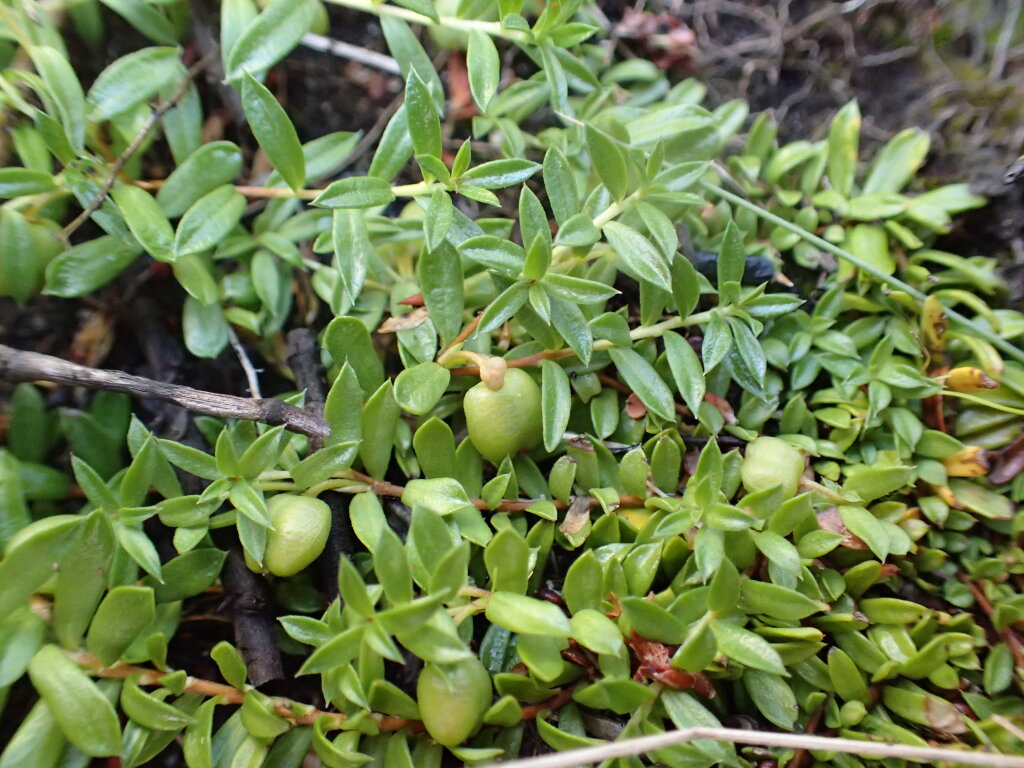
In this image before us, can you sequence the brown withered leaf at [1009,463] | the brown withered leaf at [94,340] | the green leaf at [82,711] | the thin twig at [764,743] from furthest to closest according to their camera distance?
the brown withered leaf at [94,340] < the brown withered leaf at [1009,463] < the green leaf at [82,711] < the thin twig at [764,743]

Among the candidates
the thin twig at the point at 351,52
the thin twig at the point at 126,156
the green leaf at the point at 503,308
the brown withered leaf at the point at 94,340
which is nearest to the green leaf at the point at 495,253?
the green leaf at the point at 503,308

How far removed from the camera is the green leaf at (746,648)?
120 cm

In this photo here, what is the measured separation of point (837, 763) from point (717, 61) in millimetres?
1972

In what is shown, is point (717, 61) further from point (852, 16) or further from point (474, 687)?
point (474, 687)

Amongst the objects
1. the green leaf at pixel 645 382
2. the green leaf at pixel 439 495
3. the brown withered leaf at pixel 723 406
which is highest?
the green leaf at pixel 645 382

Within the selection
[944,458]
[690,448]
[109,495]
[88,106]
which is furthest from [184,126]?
[944,458]

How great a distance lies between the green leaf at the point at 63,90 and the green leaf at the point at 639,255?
1.07 metres

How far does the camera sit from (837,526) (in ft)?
4.84

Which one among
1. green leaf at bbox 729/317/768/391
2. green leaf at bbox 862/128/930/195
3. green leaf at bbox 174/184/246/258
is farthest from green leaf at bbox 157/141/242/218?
green leaf at bbox 862/128/930/195

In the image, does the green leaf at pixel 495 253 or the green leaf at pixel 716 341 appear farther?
the green leaf at pixel 716 341

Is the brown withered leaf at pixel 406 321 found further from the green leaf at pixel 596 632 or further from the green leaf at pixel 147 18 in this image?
the green leaf at pixel 147 18

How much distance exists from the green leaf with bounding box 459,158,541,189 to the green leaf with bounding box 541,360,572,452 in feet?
1.22

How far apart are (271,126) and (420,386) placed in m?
0.61

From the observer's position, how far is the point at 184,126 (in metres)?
1.64
